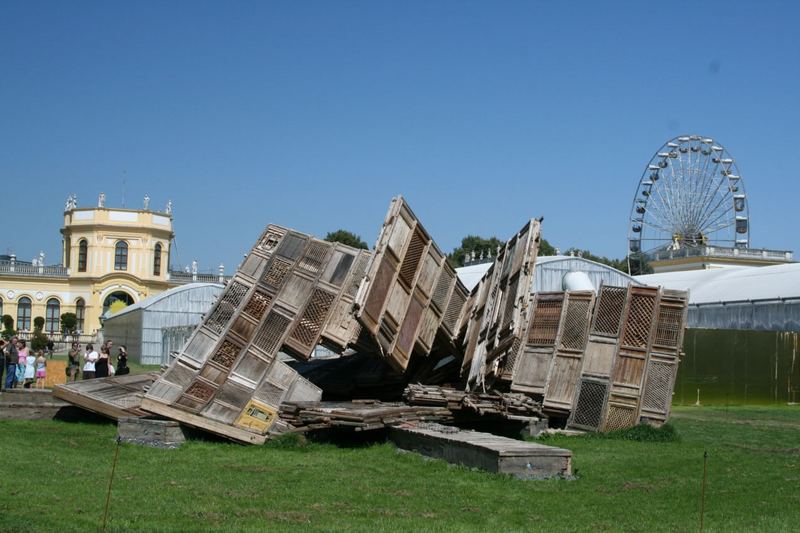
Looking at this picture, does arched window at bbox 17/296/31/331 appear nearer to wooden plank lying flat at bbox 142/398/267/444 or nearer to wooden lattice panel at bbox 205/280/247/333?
wooden lattice panel at bbox 205/280/247/333

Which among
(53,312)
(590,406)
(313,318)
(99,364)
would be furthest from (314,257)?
(53,312)

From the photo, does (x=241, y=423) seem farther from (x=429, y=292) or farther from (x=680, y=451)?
(x=680, y=451)

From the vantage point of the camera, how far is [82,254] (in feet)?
312

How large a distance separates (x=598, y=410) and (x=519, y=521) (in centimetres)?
974

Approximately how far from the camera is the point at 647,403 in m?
20.3

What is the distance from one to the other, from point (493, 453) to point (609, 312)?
841 cm

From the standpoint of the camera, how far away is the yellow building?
9362 centimetres

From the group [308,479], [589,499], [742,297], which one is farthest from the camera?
[742,297]

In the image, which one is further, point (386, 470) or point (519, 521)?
point (386, 470)

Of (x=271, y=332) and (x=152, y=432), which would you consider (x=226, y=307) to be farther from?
(x=152, y=432)

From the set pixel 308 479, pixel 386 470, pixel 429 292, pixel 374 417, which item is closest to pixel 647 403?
pixel 429 292

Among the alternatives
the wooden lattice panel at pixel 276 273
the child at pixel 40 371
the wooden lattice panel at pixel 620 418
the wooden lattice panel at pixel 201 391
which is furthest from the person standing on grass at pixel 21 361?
the wooden lattice panel at pixel 620 418

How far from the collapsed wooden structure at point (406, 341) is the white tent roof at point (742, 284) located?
829 inches

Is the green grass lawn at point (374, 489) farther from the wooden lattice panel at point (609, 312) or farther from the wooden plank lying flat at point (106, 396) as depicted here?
the wooden lattice panel at point (609, 312)
